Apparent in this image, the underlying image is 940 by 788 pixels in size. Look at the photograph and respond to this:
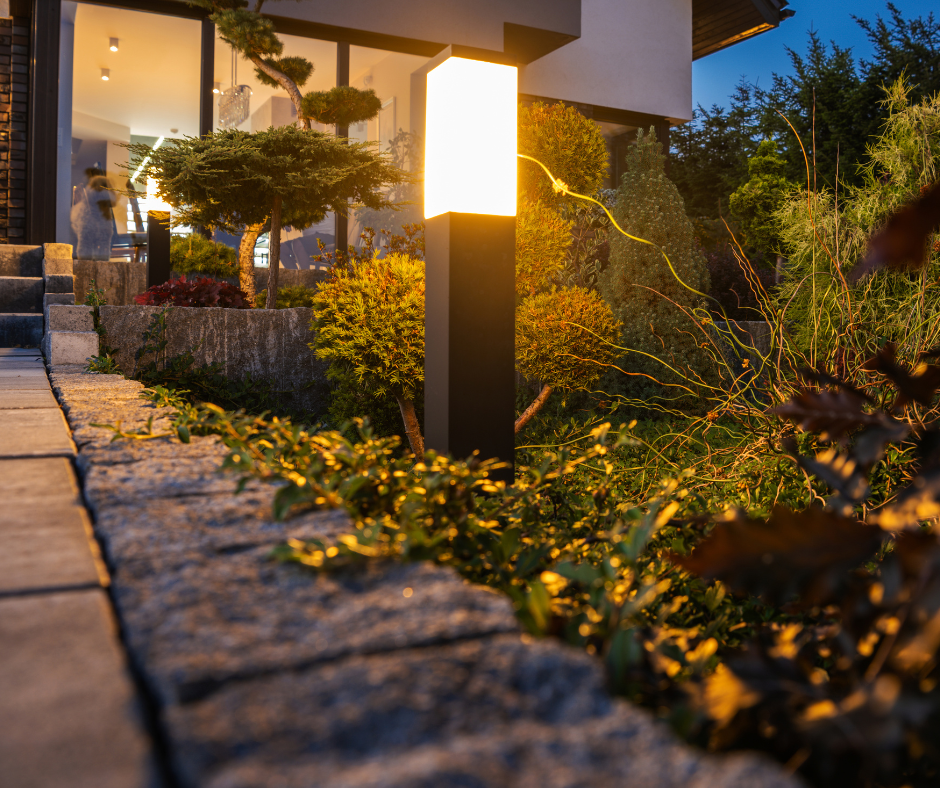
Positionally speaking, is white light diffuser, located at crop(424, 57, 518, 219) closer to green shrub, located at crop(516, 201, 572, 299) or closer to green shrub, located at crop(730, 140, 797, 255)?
green shrub, located at crop(516, 201, 572, 299)

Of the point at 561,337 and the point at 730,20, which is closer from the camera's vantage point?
the point at 561,337

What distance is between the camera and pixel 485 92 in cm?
261

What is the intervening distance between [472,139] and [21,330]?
14.5ft

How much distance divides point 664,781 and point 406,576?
42 centimetres

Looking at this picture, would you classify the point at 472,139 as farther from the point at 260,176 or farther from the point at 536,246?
the point at 260,176

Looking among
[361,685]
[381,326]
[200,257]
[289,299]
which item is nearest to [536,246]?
[381,326]

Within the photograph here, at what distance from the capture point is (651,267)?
648 centimetres

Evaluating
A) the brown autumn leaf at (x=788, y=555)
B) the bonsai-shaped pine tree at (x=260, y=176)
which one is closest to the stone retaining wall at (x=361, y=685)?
the brown autumn leaf at (x=788, y=555)

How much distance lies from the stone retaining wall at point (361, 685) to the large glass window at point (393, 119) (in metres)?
8.90

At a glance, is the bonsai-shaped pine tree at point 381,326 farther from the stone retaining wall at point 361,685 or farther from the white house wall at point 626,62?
the white house wall at point 626,62

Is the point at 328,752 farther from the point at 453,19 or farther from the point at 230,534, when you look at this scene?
the point at 453,19

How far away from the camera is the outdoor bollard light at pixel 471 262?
2.48 m

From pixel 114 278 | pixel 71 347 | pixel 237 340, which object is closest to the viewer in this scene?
pixel 71 347

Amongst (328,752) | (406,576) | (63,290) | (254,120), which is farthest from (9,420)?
(254,120)
